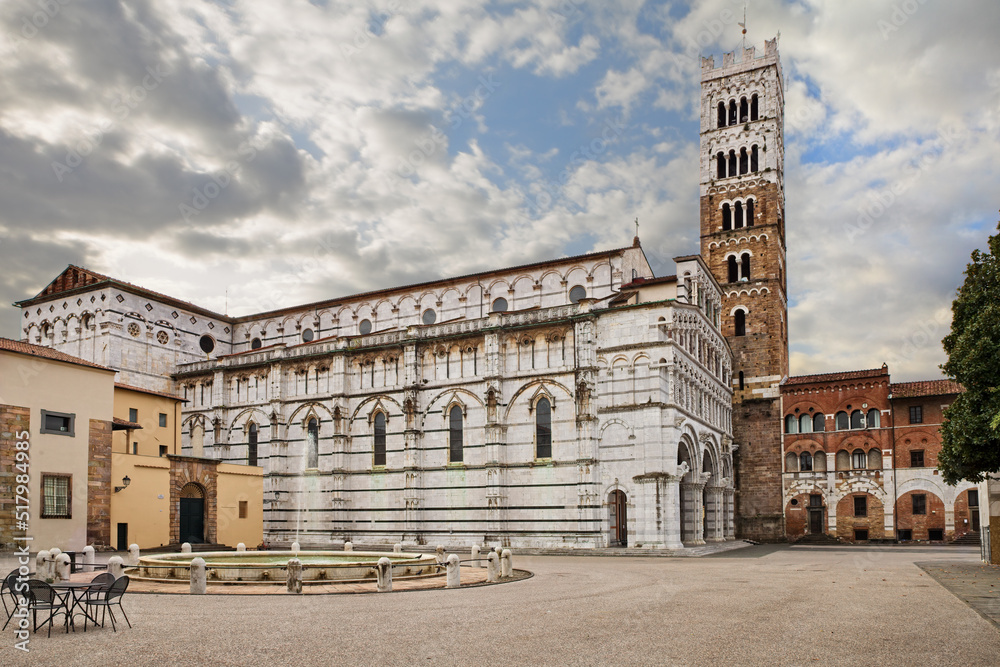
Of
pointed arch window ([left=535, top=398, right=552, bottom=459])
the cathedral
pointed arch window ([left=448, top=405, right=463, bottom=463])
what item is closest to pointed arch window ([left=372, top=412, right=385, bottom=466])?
the cathedral

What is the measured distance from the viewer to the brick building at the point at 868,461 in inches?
2004

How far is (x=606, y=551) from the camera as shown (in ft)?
131

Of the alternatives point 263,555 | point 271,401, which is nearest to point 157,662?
point 263,555

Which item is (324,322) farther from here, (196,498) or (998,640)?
(998,640)

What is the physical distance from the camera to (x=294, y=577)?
19547mm

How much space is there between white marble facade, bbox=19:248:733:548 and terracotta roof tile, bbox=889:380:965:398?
10381mm

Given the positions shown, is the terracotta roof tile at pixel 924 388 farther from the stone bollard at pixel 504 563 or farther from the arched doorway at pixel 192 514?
the arched doorway at pixel 192 514

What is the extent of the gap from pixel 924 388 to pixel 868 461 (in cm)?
573

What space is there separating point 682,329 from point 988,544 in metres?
17.7

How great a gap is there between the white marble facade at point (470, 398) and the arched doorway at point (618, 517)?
6.8 inches

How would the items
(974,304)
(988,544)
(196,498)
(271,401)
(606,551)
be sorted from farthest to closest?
(271,401), (196,498), (606,551), (988,544), (974,304)

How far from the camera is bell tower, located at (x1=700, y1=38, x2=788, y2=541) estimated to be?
182ft

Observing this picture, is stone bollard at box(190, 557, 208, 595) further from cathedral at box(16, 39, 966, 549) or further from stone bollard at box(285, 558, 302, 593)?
cathedral at box(16, 39, 966, 549)

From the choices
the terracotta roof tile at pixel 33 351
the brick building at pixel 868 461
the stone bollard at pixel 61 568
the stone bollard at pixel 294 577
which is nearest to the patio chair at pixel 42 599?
the stone bollard at pixel 294 577
